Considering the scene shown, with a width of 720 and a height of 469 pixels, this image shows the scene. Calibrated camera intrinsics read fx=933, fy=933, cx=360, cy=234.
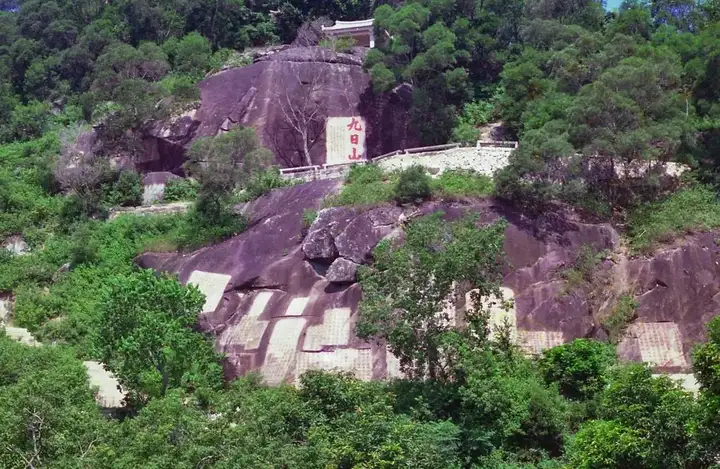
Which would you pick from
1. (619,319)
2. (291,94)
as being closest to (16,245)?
(291,94)

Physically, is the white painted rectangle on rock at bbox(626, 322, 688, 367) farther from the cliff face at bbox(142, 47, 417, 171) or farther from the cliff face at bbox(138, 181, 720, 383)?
the cliff face at bbox(142, 47, 417, 171)

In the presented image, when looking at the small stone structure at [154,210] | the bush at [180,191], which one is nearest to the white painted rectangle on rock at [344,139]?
the bush at [180,191]

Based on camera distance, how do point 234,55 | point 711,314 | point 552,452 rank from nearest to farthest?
point 552,452
point 711,314
point 234,55

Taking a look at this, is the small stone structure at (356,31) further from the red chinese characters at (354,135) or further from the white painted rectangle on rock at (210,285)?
the white painted rectangle on rock at (210,285)

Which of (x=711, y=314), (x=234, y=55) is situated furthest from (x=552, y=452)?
(x=234, y=55)

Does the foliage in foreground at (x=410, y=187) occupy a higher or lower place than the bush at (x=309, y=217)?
higher

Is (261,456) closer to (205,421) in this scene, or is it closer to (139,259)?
(205,421)

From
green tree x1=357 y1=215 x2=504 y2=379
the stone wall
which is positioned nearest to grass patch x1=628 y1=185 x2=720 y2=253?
the stone wall
